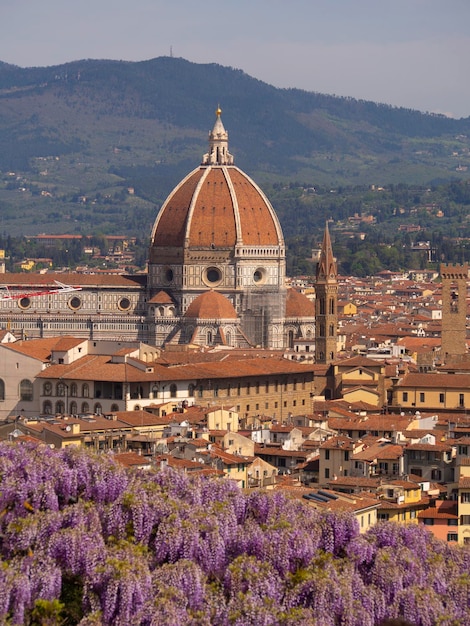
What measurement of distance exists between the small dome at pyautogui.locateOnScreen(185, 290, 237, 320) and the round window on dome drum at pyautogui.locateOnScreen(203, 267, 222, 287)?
5.22 metres

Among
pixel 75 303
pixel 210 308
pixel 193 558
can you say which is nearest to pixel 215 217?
pixel 75 303

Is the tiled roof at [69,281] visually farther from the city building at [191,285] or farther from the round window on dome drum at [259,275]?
the round window on dome drum at [259,275]

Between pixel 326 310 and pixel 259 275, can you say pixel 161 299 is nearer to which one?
pixel 259 275

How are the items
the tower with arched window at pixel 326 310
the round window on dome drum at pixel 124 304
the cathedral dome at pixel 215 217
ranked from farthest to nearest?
the round window on dome drum at pixel 124 304
the cathedral dome at pixel 215 217
the tower with arched window at pixel 326 310

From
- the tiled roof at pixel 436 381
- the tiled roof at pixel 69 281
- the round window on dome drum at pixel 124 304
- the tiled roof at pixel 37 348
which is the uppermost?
the tiled roof at pixel 69 281

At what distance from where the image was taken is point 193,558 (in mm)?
34562

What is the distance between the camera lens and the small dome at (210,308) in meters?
112

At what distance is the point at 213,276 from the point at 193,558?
86.2m

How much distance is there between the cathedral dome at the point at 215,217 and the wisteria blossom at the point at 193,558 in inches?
3209

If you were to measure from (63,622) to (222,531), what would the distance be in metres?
3.75

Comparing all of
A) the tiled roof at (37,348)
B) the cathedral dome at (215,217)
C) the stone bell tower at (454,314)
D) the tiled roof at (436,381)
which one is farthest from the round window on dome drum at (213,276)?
the tiled roof at (436,381)

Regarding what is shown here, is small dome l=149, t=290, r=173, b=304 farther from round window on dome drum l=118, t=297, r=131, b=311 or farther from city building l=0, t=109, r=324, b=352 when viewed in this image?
round window on dome drum l=118, t=297, r=131, b=311

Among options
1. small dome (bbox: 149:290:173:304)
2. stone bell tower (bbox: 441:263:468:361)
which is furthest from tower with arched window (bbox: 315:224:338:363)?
small dome (bbox: 149:290:173:304)

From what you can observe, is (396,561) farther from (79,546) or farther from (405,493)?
(405,493)
